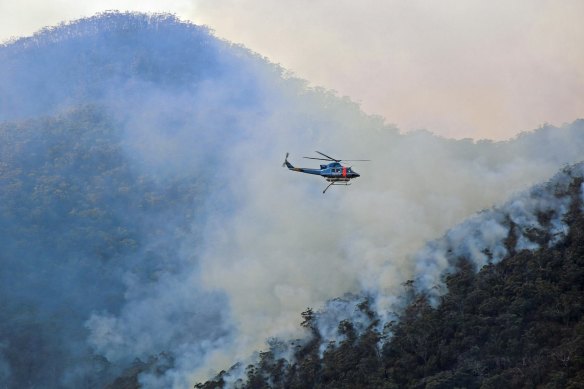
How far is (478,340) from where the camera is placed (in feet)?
262

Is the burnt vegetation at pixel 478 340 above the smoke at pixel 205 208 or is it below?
below

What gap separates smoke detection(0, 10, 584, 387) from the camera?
A: 330 ft

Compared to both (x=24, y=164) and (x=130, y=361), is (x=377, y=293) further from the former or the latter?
(x=24, y=164)

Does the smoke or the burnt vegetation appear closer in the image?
the burnt vegetation

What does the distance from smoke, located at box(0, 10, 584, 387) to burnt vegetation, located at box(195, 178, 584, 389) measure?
13.6 ft

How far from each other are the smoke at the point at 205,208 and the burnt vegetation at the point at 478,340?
414 centimetres

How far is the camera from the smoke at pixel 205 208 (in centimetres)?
10069

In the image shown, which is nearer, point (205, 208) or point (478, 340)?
point (478, 340)

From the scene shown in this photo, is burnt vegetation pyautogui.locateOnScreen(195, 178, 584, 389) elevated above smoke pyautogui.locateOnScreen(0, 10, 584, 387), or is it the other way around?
smoke pyautogui.locateOnScreen(0, 10, 584, 387)

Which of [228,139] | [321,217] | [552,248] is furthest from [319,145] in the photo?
[552,248]

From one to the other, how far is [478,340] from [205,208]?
54.6 metres

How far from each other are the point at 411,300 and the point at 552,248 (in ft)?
42.2

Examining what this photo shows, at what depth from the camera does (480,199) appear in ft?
346

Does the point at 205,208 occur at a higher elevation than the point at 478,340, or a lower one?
higher
